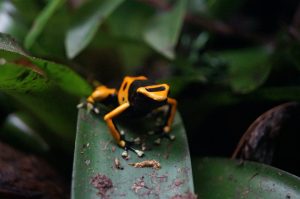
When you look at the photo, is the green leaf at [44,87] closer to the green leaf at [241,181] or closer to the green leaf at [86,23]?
the green leaf at [86,23]

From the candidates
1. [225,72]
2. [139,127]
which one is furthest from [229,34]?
[139,127]

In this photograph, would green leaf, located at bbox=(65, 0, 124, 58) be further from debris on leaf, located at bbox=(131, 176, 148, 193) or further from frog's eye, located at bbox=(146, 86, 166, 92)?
debris on leaf, located at bbox=(131, 176, 148, 193)

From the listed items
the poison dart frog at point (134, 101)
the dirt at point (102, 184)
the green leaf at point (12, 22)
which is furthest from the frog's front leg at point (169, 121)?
the green leaf at point (12, 22)

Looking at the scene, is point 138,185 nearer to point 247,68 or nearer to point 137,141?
point 137,141

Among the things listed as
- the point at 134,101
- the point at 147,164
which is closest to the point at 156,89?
the point at 134,101

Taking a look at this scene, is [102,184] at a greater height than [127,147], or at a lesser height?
lesser

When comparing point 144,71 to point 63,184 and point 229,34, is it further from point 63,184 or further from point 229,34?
point 63,184
